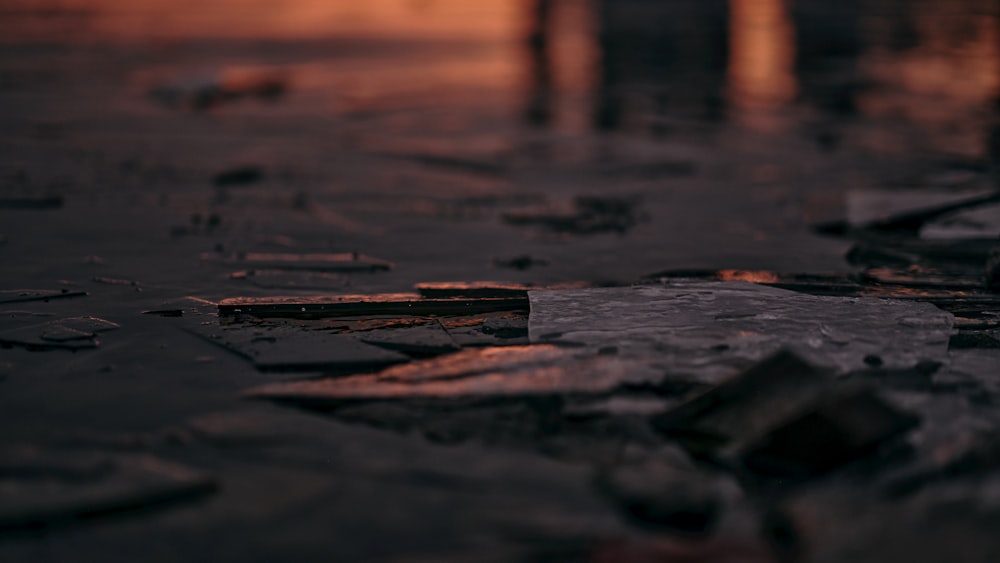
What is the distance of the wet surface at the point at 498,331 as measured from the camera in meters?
1.57

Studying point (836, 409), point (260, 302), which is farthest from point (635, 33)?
point (836, 409)

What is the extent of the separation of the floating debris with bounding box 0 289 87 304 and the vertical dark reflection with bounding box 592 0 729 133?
379 cm

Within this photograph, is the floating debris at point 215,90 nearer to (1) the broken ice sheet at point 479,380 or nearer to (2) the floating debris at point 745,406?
(1) the broken ice sheet at point 479,380

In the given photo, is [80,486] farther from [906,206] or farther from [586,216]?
[906,206]

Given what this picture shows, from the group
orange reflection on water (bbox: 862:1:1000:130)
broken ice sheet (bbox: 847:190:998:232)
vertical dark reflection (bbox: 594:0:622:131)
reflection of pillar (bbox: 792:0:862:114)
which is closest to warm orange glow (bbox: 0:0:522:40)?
vertical dark reflection (bbox: 594:0:622:131)

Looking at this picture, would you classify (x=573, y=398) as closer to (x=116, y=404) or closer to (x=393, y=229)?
(x=116, y=404)

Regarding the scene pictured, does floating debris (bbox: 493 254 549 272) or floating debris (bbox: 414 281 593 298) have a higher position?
floating debris (bbox: 493 254 549 272)

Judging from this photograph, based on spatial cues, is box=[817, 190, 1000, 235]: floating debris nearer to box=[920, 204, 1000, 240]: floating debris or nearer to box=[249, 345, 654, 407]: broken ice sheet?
box=[920, 204, 1000, 240]: floating debris

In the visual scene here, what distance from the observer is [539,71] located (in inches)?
350

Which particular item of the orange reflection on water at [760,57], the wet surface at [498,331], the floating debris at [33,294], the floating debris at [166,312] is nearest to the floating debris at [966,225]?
the wet surface at [498,331]

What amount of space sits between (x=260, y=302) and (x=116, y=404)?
2.39 ft

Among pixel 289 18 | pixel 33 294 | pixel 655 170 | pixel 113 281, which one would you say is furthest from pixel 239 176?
pixel 289 18

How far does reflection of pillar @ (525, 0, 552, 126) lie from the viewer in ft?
21.6

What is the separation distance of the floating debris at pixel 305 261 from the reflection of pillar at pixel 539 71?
312 cm
